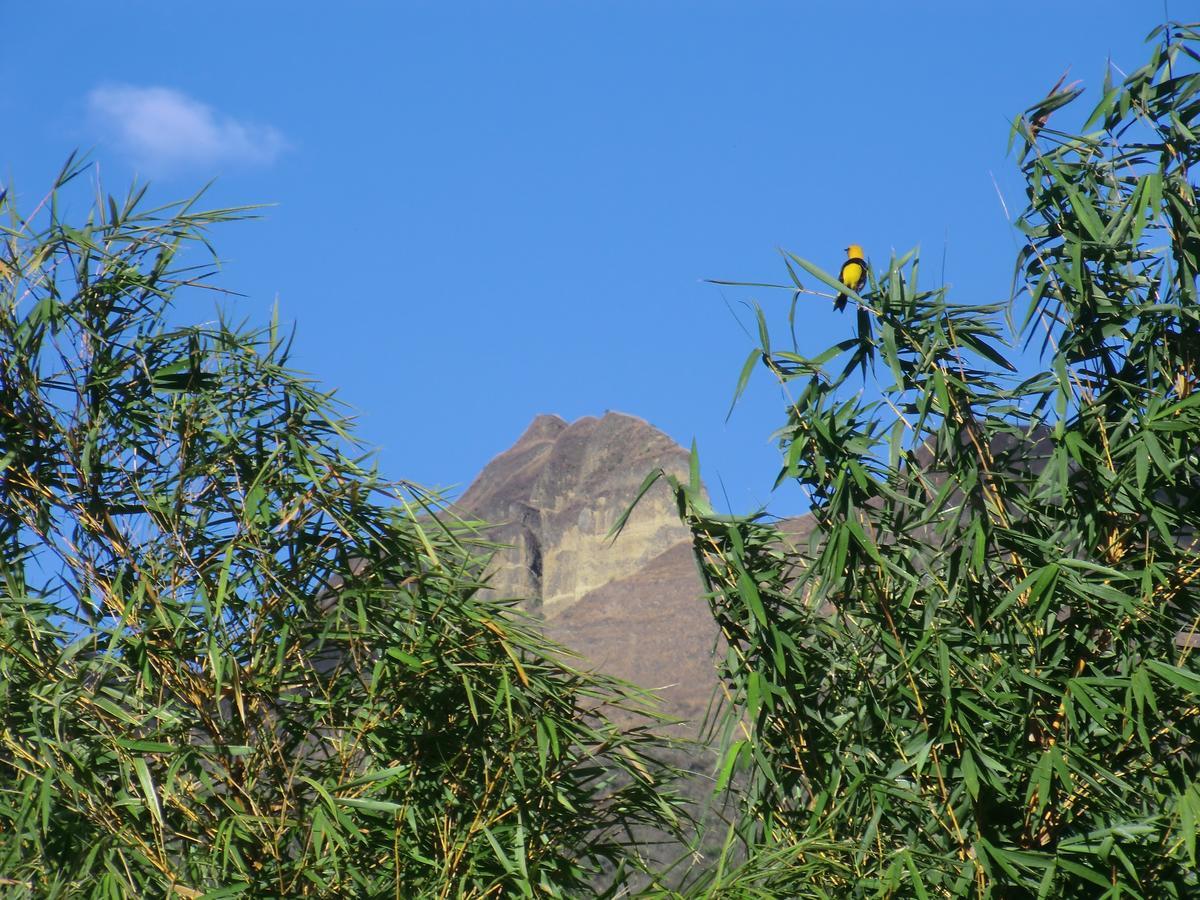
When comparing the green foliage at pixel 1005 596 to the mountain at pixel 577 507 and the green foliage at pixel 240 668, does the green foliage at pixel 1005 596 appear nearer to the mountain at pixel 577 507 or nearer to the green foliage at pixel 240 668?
the green foliage at pixel 240 668

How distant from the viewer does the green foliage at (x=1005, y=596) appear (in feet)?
16.8

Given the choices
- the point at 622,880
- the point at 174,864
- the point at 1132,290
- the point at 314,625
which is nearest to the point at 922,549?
the point at 1132,290

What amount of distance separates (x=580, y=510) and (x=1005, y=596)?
36.5 meters

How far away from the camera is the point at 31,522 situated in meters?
5.99

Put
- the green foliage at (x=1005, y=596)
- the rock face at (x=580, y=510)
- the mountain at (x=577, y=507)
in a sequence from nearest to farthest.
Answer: the green foliage at (x=1005, y=596)
the mountain at (x=577, y=507)
the rock face at (x=580, y=510)

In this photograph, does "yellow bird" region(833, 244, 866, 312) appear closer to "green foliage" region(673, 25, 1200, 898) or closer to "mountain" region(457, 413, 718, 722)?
"green foliage" region(673, 25, 1200, 898)

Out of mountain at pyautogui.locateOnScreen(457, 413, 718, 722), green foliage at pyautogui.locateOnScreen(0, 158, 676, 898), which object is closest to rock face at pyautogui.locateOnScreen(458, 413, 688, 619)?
mountain at pyautogui.locateOnScreen(457, 413, 718, 722)

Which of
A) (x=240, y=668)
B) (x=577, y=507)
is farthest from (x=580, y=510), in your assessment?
(x=240, y=668)

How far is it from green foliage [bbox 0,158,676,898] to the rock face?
104ft

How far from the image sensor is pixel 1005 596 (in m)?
5.23

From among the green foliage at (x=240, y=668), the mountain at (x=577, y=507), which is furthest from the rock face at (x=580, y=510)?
the green foliage at (x=240, y=668)

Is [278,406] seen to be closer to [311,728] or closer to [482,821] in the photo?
[311,728]

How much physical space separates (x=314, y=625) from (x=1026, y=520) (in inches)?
133

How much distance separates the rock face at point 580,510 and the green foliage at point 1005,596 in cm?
3166
